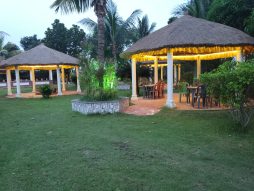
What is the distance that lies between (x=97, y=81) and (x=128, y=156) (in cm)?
571

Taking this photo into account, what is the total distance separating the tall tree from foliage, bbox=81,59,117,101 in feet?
108

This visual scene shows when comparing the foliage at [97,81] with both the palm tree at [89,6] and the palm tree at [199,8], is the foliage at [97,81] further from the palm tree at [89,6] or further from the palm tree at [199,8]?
the palm tree at [199,8]

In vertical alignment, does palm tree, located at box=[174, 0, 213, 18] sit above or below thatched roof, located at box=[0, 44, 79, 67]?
above

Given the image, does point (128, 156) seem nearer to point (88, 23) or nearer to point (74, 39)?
point (88, 23)

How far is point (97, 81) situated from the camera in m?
10.2

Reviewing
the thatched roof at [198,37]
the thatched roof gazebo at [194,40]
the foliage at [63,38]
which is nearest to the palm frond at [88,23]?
the foliage at [63,38]

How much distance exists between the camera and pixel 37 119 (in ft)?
30.2

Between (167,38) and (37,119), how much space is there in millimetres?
5772

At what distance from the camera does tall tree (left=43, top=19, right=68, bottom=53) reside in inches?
1629

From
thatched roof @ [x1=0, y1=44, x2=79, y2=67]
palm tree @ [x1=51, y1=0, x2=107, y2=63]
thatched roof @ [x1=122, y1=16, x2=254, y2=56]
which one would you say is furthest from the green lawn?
thatched roof @ [x1=0, y1=44, x2=79, y2=67]

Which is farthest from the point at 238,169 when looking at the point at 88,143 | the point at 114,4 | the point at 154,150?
the point at 114,4

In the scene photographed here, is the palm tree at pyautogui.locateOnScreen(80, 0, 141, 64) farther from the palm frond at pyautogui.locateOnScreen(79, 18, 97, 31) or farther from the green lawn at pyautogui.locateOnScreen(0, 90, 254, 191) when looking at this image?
the green lawn at pyautogui.locateOnScreen(0, 90, 254, 191)

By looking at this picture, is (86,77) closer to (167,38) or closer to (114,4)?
(167,38)

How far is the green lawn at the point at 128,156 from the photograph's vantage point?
3.78 metres
